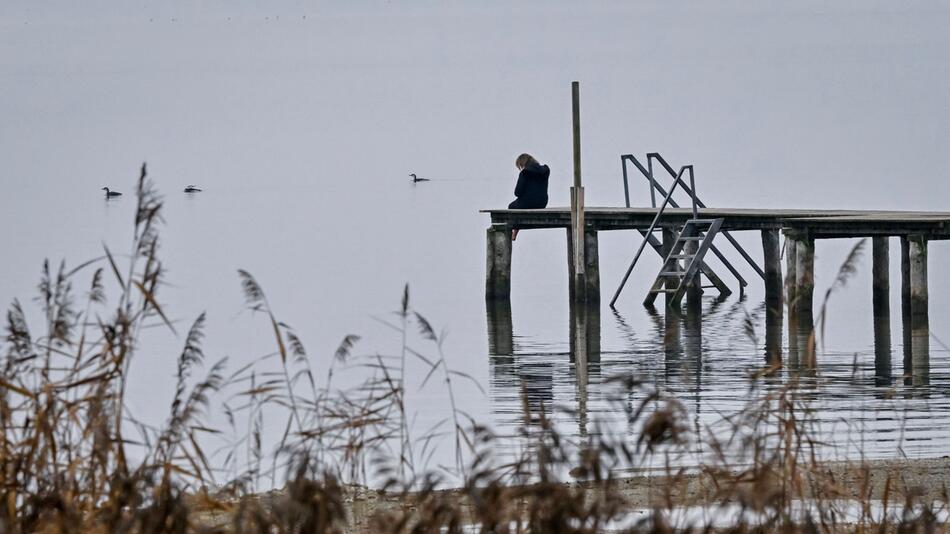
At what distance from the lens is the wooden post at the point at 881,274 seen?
22.0 meters

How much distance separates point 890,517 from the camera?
662 centimetres

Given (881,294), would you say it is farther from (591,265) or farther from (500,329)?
(500,329)

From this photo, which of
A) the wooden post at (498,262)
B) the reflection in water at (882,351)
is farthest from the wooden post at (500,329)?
the reflection in water at (882,351)

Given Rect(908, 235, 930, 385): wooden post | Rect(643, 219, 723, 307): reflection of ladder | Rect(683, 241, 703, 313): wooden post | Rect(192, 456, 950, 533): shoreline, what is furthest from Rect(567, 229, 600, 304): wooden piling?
Rect(192, 456, 950, 533): shoreline

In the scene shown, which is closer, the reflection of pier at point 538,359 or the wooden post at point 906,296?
the reflection of pier at point 538,359

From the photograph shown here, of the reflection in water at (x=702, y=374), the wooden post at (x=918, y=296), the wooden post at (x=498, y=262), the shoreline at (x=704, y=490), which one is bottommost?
the shoreline at (x=704, y=490)

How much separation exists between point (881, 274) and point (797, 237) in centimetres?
239

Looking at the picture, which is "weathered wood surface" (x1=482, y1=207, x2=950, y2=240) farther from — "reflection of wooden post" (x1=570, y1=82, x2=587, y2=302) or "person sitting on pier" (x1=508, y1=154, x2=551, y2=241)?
"reflection of wooden post" (x1=570, y1=82, x2=587, y2=302)

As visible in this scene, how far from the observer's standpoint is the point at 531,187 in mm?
25375

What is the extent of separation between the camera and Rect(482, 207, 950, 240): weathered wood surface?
64.6 ft

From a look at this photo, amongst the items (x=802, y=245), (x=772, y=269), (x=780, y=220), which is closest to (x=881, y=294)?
(x=780, y=220)

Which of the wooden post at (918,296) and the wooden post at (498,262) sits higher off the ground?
the wooden post at (498,262)

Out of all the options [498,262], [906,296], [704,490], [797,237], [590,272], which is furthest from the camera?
[498,262]

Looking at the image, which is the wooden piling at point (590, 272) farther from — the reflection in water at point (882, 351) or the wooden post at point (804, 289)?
the reflection in water at point (882, 351)
